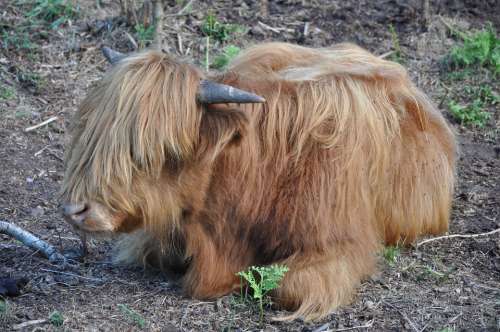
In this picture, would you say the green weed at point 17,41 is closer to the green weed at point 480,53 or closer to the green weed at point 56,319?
the green weed at point 480,53

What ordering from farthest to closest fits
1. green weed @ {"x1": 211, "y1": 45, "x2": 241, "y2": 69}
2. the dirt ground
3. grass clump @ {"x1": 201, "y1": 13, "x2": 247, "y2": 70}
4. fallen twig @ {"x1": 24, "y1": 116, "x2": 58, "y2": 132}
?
grass clump @ {"x1": 201, "y1": 13, "x2": 247, "y2": 70}, green weed @ {"x1": 211, "y1": 45, "x2": 241, "y2": 69}, fallen twig @ {"x1": 24, "y1": 116, "x2": 58, "y2": 132}, the dirt ground

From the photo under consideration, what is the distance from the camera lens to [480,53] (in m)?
8.21

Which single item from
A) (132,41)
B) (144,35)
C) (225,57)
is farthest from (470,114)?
(132,41)

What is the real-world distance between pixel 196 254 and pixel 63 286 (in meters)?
0.81

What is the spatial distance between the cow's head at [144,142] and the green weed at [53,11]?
165 inches

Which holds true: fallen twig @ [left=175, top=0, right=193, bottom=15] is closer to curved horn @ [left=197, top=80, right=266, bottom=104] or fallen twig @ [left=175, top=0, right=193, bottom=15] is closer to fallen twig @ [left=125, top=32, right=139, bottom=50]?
fallen twig @ [left=125, top=32, right=139, bottom=50]

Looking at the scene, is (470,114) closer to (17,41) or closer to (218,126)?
(218,126)

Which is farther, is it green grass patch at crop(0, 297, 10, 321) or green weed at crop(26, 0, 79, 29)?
green weed at crop(26, 0, 79, 29)

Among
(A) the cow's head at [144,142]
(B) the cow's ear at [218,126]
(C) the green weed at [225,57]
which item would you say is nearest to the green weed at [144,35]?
(C) the green weed at [225,57]

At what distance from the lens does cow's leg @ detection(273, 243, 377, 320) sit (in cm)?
505

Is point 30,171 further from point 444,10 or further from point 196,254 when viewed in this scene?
point 444,10

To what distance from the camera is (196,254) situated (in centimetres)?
521

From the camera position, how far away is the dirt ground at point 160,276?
499 cm

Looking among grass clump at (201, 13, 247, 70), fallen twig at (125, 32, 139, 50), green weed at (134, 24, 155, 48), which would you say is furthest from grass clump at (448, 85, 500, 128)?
fallen twig at (125, 32, 139, 50)
